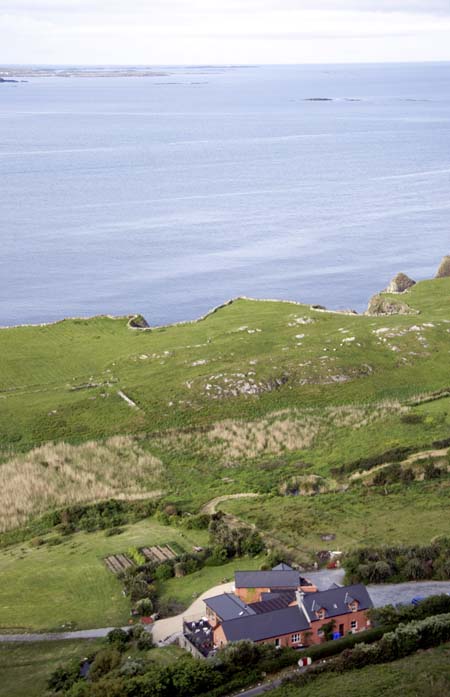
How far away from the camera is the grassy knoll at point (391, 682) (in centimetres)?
3388

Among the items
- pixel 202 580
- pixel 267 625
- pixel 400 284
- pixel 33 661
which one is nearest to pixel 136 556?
pixel 202 580

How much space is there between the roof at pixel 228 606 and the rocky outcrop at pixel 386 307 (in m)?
54.2

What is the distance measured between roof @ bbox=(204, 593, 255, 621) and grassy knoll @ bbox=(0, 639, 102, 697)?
5.08 metres

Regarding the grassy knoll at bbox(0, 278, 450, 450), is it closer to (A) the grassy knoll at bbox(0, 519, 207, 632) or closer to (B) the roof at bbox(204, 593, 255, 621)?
(A) the grassy knoll at bbox(0, 519, 207, 632)

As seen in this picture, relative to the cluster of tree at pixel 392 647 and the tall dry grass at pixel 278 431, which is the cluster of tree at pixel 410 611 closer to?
the cluster of tree at pixel 392 647

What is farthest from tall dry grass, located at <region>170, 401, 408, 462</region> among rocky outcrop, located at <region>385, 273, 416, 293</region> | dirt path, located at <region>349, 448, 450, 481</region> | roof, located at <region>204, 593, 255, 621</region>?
rocky outcrop, located at <region>385, 273, 416, 293</region>

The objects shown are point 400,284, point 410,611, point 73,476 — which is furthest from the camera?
point 400,284

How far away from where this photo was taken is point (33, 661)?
127 feet

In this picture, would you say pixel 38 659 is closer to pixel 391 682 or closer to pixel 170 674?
pixel 170 674

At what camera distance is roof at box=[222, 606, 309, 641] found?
36.8 m

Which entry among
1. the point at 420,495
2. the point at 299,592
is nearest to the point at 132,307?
the point at 420,495

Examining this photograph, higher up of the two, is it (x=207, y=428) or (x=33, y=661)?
(x=207, y=428)

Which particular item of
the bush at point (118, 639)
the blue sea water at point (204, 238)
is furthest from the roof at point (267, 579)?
the blue sea water at point (204, 238)

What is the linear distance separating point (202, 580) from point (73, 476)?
1730 centimetres
